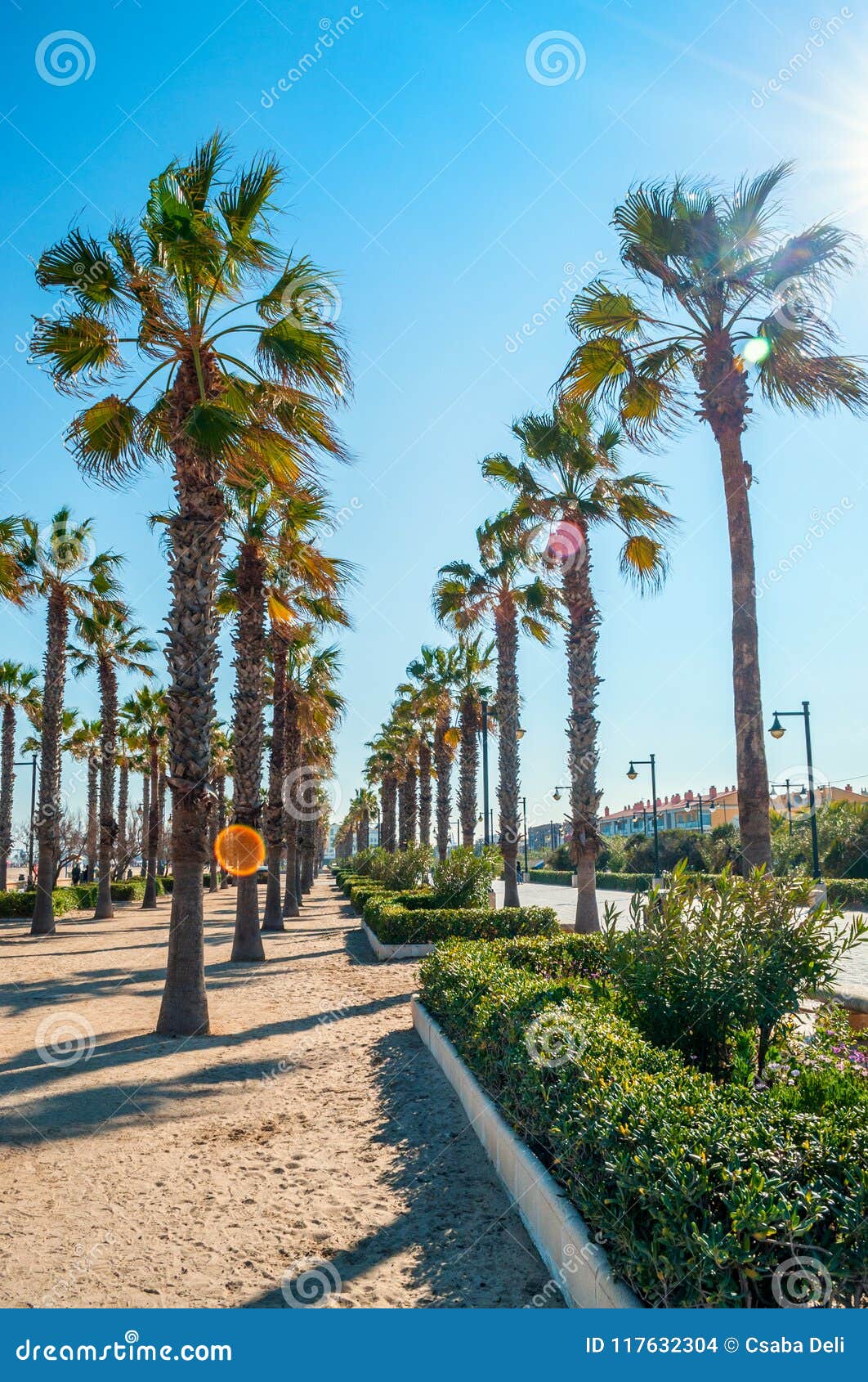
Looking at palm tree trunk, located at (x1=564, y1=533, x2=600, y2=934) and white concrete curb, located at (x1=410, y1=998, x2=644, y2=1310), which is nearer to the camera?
white concrete curb, located at (x1=410, y1=998, x2=644, y2=1310)

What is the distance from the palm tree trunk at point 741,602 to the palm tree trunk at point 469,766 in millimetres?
18795

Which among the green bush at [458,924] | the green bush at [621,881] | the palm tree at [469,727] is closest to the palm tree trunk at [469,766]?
the palm tree at [469,727]

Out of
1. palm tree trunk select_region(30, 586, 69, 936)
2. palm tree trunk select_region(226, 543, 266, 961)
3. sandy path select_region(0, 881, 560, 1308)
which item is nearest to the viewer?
sandy path select_region(0, 881, 560, 1308)

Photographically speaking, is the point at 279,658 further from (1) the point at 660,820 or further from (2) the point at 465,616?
(1) the point at 660,820

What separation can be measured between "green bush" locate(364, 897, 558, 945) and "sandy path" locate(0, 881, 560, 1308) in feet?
12.0

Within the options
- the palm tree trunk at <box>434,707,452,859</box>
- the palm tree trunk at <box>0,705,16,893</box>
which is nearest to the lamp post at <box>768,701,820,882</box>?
the palm tree trunk at <box>434,707,452,859</box>

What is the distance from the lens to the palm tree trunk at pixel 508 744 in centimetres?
2105

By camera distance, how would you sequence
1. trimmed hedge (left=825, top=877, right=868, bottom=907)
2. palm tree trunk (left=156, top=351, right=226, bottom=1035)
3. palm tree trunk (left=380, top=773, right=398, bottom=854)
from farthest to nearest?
palm tree trunk (left=380, top=773, right=398, bottom=854) → trimmed hedge (left=825, top=877, right=868, bottom=907) → palm tree trunk (left=156, top=351, right=226, bottom=1035)

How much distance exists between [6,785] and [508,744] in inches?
787

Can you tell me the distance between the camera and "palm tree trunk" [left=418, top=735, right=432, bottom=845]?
42438 millimetres

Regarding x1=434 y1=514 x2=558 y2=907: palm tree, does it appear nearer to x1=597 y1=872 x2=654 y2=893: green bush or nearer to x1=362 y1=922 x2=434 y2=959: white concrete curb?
x1=362 y1=922 x2=434 y2=959: white concrete curb

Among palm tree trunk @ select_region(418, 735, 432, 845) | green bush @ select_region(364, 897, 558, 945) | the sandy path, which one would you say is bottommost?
the sandy path

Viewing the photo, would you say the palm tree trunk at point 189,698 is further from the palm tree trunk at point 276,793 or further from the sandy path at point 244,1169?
the palm tree trunk at point 276,793

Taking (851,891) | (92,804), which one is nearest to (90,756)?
(92,804)
